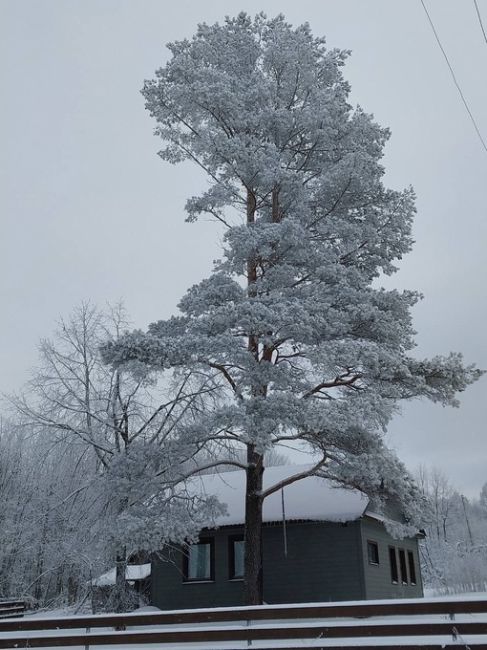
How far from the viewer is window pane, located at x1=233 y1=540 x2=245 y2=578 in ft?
68.0

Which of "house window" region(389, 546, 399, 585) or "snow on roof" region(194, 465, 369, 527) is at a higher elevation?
"snow on roof" region(194, 465, 369, 527)

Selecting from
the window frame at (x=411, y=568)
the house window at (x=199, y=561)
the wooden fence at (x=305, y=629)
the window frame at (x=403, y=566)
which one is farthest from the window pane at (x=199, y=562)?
the wooden fence at (x=305, y=629)

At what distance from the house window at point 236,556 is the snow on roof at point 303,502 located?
905 millimetres

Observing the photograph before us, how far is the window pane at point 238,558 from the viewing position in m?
20.7

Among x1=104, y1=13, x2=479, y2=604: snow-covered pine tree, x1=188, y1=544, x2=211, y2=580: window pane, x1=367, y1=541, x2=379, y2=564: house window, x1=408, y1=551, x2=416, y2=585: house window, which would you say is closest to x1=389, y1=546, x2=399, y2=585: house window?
x1=367, y1=541, x2=379, y2=564: house window

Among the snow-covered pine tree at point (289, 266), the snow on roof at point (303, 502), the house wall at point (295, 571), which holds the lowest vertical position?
the house wall at point (295, 571)

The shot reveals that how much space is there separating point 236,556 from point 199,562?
57.6 inches

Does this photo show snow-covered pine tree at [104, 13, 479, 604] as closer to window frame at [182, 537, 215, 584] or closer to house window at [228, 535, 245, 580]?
house window at [228, 535, 245, 580]

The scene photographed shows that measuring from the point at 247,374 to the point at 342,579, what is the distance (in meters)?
8.64

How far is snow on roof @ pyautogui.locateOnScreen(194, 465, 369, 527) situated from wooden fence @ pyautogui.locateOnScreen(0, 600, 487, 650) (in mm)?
8511

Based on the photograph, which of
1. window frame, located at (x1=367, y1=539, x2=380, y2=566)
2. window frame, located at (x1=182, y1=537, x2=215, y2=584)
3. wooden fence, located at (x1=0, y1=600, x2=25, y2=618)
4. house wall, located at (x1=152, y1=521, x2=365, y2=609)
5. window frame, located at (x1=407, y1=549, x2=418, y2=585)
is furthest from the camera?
window frame, located at (x1=407, y1=549, x2=418, y2=585)

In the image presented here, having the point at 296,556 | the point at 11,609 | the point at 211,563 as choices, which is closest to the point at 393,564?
the point at 296,556

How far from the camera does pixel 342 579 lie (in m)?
18.9

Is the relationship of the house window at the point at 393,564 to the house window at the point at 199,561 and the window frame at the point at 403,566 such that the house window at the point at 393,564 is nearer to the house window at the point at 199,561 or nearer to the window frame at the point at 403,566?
the window frame at the point at 403,566
